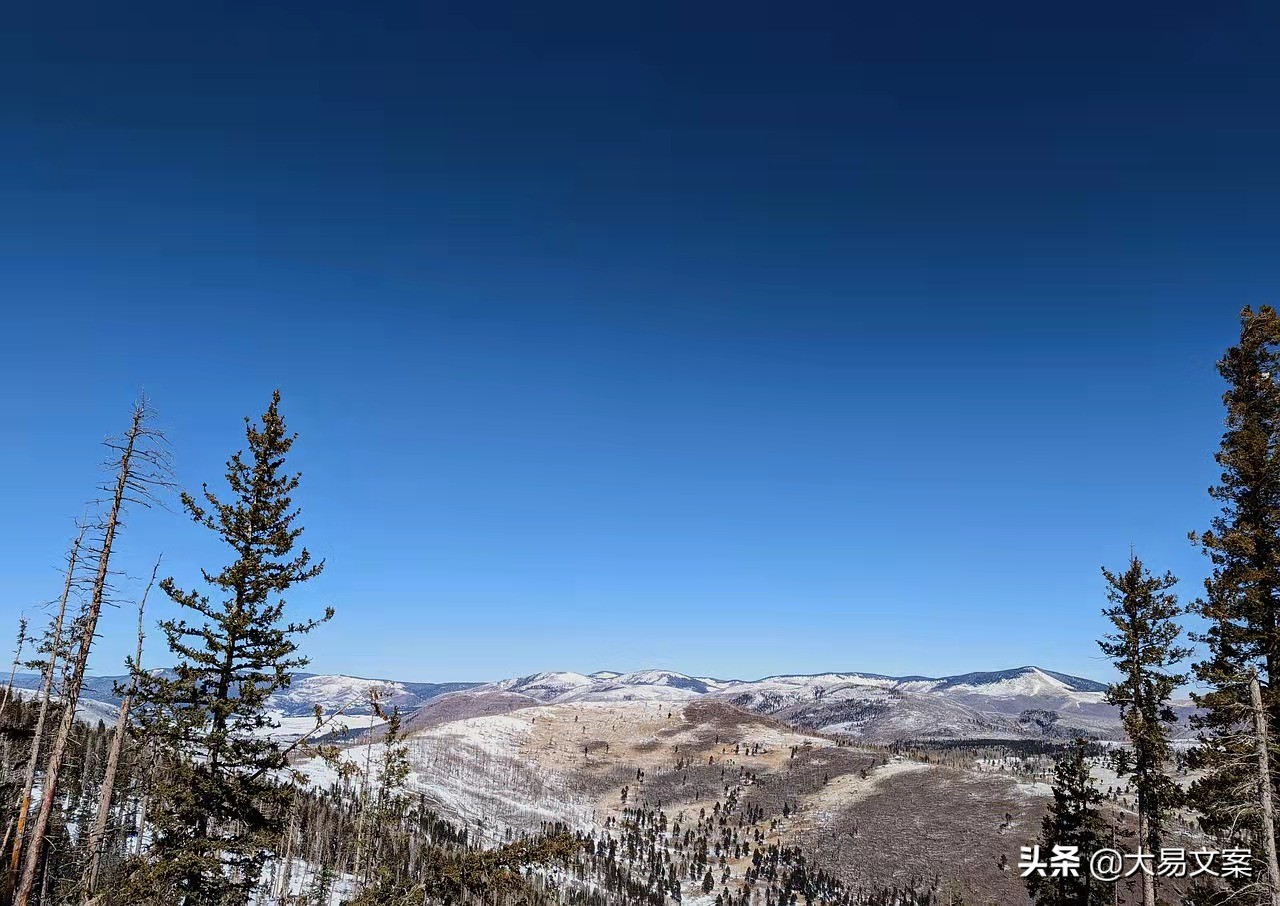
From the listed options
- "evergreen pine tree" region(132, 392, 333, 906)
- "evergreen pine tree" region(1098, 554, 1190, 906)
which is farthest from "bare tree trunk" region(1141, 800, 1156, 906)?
"evergreen pine tree" region(132, 392, 333, 906)

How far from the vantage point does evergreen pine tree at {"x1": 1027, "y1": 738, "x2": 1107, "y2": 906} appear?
35.6 metres

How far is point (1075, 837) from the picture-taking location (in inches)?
1480

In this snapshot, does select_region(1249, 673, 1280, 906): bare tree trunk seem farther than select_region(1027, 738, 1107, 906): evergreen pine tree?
No

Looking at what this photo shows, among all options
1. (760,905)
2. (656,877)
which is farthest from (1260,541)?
(656,877)

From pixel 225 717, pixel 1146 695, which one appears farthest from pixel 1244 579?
pixel 225 717

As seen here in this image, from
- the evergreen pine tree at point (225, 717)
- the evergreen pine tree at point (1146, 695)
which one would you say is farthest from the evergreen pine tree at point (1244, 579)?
the evergreen pine tree at point (225, 717)

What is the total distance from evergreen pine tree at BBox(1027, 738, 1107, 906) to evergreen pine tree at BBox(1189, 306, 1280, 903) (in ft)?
28.6

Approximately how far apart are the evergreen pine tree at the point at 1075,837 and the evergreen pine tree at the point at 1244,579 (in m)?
8.72

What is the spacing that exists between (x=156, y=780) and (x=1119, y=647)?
119ft

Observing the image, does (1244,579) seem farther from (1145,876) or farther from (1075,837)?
(1075,837)

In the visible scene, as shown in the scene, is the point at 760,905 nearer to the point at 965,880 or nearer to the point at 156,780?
the point at 965,880

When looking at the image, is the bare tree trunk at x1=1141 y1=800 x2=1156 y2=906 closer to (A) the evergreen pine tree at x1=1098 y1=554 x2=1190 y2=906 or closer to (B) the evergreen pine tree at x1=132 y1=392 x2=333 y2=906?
(A) the evergreen pine tree at x1=1098 y1=554 x2=1190 y2=906

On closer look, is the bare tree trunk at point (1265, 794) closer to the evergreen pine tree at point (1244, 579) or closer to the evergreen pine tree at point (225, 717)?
the evergreen pine tree at point (1244, 579)

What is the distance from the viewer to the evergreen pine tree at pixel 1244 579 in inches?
981
